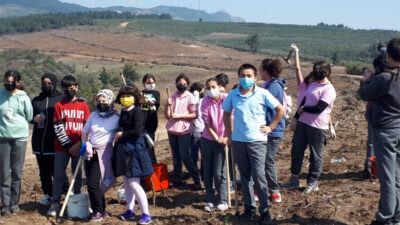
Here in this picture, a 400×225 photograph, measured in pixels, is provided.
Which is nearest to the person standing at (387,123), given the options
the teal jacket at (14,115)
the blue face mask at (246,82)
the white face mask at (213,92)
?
the blue face mask at (246,82)

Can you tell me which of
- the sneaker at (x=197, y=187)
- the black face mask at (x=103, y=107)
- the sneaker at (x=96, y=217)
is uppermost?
the black face mask at (x=103, y=107)

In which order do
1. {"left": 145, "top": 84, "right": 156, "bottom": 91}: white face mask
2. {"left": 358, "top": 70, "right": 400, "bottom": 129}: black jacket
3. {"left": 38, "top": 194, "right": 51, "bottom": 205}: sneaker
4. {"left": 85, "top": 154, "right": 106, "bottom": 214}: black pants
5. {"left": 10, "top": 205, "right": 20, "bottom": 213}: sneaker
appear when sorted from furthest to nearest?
1. {"left": 145, "top": 84, "right": 156, "bottom": 91}: white face mask
2. {"left": 38, "top": 194, "right": 51, "bottom": 205}: sneaker
3. {"left": 10, "top": 205, "right": 20, "bottom": 213}: sneaker
4. {"left": 85, "top": 154, "right": 106, "bottom": 214}: black pants
5. {"left": 358, "top": 70, "right": 400, "bottom": 129}: black jacket

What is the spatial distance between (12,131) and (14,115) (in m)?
0.19

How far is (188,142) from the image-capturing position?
21.5ft

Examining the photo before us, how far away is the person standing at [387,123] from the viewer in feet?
14.2

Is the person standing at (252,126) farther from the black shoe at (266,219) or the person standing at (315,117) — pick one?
the person standing at (315,117)

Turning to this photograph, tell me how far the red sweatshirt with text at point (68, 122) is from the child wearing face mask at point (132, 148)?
0.54 meters

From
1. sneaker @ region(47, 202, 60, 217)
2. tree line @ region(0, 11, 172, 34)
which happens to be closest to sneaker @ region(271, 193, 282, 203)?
sneaker @ region(47, 202, 60, 217)

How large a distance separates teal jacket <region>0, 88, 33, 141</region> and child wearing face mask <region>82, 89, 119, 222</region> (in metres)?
0.78

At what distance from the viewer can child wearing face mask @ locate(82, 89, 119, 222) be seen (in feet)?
16.9

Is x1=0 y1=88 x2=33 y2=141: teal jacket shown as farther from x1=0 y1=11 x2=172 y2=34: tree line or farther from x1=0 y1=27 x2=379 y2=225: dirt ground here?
x1=0 y1=11 x2=172 y2=34: tree line

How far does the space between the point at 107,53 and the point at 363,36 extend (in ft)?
218

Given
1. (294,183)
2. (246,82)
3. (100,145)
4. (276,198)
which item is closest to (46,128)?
(100,145)

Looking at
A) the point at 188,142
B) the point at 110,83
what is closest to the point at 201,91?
the point at 188,142
